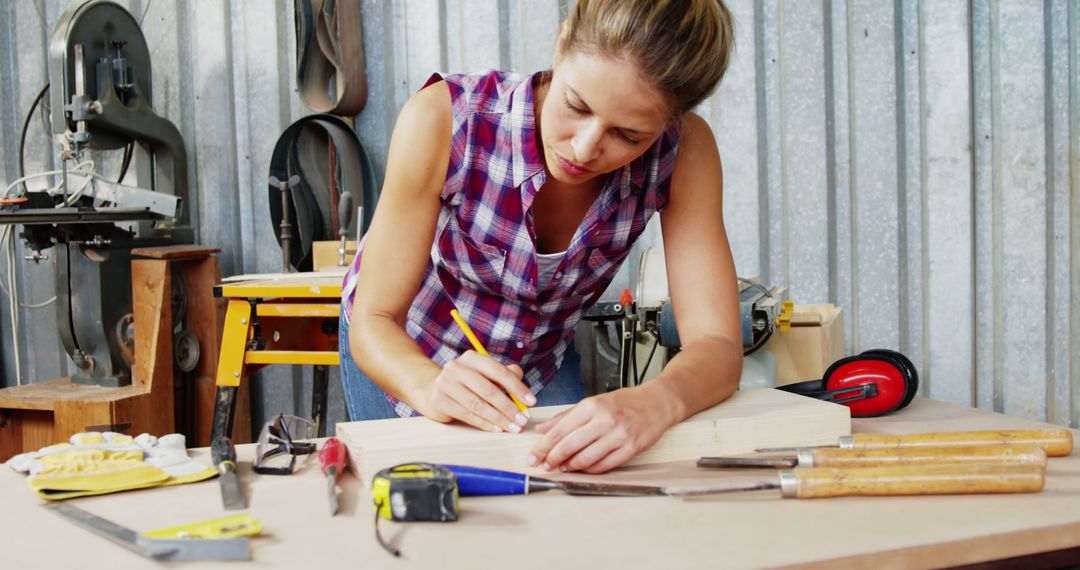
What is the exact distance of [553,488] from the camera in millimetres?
845

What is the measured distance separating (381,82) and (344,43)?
19cm

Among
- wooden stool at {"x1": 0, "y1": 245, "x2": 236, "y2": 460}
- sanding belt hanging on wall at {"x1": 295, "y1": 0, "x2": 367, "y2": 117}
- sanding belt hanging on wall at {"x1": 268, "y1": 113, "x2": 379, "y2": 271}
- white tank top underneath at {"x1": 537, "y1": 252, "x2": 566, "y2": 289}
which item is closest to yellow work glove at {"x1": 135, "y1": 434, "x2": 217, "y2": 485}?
white tank top underneath at {"x1": 537, "y1": 252, "x2": 566, "y2": 289}

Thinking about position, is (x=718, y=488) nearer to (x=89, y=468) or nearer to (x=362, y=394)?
(x=89, y=468)

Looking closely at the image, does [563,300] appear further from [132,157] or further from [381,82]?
[132,157]

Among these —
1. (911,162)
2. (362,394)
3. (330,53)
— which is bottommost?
(362,394)

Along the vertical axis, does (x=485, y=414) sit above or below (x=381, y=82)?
below

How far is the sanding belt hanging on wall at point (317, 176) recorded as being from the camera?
2805 millimetres

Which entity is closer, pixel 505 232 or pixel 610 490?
pixel 610 490

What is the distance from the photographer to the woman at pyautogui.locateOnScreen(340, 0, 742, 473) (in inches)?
40.6

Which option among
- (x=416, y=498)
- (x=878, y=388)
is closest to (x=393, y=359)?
(x=416, y=498)

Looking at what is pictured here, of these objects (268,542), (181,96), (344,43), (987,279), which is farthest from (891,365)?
(181,96)

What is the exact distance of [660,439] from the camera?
3.26 feet

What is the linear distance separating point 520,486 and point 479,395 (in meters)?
0.18

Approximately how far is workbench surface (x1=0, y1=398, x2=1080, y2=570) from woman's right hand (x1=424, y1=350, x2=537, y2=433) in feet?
0.50
